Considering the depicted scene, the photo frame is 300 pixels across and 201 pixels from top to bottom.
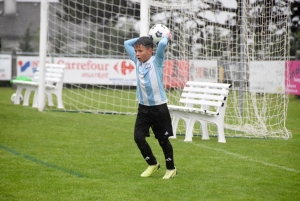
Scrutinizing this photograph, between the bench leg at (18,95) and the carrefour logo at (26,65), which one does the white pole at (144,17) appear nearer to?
the bench leg at (18,95)

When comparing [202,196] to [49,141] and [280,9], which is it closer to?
[49,141]

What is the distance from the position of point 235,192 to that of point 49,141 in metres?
4.55

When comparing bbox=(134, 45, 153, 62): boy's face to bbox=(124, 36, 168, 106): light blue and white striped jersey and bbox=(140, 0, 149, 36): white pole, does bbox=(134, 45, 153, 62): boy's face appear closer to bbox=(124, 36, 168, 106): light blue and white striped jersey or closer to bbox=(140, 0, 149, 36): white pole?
bbox=(124, 36, 168, 106): light blue and white striped jersey

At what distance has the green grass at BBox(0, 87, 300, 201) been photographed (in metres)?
6.38

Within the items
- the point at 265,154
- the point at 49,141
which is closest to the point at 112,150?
the point at 49,141

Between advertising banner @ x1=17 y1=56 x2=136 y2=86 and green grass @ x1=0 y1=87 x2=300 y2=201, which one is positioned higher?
advertising banner @ x1=17 y1=56 x2=136 y2=86

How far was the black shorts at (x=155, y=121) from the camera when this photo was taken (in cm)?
728

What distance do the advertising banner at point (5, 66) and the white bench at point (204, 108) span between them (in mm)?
14756

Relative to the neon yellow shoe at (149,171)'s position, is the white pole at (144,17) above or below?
above

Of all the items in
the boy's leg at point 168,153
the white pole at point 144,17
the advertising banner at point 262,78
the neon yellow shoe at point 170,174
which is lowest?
the neon yellow shoe at point 170,174

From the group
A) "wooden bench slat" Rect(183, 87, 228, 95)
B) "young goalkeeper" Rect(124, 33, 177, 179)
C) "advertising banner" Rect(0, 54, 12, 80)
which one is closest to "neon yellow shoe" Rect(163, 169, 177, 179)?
"young goalkeeper" Rect(124, 33, 177, 179)

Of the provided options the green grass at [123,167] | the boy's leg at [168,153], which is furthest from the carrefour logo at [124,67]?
the boy's leg at [168,153]

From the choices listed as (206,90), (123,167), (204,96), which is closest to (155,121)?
(123,167)

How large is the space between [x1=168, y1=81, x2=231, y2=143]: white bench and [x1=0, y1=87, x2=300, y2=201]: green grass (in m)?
0.28
